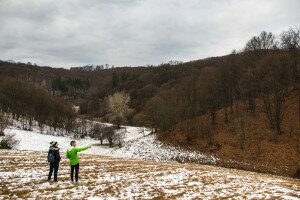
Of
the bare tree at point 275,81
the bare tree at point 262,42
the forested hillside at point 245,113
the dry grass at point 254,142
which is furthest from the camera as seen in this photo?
the bare tree at point 262,42

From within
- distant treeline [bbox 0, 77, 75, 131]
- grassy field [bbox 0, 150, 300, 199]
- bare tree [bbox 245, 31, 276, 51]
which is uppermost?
bare tree [bbox 245, 31, 276, 51]

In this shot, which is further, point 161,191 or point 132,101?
point 132,101

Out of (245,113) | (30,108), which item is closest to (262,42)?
(245,113)

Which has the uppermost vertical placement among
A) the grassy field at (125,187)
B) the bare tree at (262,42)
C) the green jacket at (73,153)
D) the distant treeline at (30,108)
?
the bare tree at (262,42)

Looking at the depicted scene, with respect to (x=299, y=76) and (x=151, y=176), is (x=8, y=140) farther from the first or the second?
(x=299, y=76)

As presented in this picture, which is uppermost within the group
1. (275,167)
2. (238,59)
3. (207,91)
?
(238,59)

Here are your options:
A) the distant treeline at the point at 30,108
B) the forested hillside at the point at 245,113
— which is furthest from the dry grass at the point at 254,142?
the distant treeline at the point at 30,108

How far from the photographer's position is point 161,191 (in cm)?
1727

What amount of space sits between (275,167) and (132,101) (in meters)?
139

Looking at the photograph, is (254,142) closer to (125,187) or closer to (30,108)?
(125,187)

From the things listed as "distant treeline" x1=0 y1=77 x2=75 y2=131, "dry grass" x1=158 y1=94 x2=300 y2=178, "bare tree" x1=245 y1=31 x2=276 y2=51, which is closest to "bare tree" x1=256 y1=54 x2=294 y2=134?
"dry grass" x1=158 y1=94 x2=300 y2=178

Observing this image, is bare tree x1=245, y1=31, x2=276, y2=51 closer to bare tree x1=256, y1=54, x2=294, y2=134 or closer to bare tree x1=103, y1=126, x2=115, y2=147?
bare tree x1=256, y1=54, x2=294, y2=134

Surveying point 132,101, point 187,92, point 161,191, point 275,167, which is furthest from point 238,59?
point 132,101

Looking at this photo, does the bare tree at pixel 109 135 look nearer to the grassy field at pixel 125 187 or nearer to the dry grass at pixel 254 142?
the dry grass at pixel 254 142
